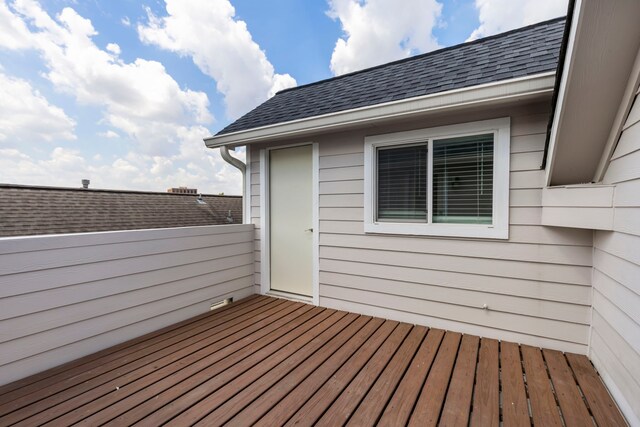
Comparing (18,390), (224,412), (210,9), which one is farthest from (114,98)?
(224,412)

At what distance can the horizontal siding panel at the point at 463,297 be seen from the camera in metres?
2.15

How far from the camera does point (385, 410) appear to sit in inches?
60.8

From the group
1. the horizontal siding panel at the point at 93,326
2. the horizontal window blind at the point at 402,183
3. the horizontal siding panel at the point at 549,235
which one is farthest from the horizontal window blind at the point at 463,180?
the horizontal siding panel at the point at 93,326

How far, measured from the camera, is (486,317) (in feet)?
7.94

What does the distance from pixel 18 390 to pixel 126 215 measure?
8376 millimetres

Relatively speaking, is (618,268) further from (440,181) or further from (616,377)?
(440,181)

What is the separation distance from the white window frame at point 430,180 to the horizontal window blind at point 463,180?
4 cm

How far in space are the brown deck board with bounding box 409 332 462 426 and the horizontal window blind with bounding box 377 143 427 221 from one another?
1.16 metres

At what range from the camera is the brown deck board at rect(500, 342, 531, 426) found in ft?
4.83

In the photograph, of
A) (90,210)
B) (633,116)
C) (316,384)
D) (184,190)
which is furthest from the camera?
(184,190)

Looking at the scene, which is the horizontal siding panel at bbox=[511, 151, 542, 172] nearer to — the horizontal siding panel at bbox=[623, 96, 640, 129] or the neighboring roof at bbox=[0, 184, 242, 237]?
the horizontal siding panel at bbox=[623, 96, 640, 129]

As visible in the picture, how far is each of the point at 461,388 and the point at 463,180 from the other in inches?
65.7

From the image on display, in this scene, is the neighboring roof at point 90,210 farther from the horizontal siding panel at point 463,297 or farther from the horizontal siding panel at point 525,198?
the horizontal siding panel at point 525,198

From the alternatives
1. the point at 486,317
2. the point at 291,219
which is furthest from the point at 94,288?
the point at 486,317
